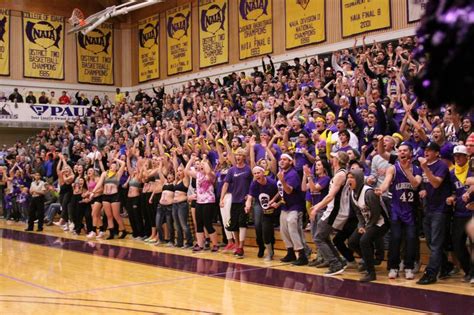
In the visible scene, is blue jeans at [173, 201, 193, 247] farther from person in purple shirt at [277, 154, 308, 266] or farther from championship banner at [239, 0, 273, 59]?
championship banner at [239, 0, 273, 59]

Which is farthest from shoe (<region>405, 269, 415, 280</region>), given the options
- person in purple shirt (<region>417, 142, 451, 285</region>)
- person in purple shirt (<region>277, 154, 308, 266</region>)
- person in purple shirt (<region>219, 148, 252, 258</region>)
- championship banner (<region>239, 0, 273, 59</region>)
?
championship banner (<region>239, 0, 273, 59</region>)

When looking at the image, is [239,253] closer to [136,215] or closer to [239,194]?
[239,194]

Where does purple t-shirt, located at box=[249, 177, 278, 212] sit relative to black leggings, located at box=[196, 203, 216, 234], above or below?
above

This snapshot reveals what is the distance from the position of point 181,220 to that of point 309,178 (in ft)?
12.0

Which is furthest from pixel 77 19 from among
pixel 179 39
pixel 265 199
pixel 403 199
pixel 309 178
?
pixel 403 199

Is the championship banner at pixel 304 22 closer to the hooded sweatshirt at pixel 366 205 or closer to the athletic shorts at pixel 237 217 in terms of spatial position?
the athletic shorts at pixel 237 217

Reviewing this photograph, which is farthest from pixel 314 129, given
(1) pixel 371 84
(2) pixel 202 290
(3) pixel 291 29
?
(3) pixel 291 29

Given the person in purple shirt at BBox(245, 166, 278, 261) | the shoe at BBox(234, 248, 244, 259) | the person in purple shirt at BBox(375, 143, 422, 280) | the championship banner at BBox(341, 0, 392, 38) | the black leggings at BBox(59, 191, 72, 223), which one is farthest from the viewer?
the championship banner at BBox(341, 0, 392, 38)

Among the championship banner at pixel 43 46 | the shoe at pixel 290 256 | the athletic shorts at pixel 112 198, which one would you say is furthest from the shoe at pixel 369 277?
the championship banner at pixel 43 46

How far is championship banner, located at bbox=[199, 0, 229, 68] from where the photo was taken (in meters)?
24.4

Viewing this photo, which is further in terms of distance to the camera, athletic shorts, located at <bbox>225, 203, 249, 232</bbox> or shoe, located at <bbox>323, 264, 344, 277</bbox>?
athletic shorts, located at <bbox>225, 203, 249, 232</bbox>

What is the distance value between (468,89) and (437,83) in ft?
0.36

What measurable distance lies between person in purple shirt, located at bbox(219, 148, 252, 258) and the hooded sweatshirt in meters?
2.69

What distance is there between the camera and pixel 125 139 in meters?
Result: 17.7
